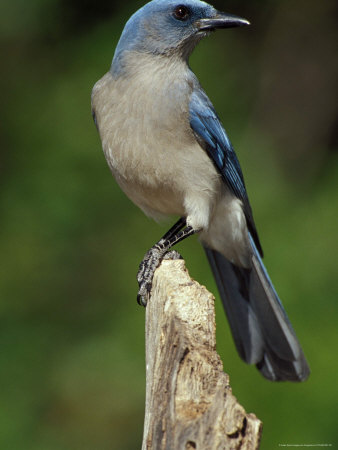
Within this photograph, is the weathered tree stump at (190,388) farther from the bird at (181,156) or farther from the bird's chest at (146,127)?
the bird's chest at (146,127)

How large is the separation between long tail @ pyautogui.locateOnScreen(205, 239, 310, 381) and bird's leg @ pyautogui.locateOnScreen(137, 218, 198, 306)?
1.92 feet

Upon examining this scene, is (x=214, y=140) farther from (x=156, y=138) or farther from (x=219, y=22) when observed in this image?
(x=219, y=22)

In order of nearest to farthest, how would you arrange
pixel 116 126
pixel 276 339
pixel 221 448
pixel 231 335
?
pixel 221 448
pixel 116 126
pixel 276 339
pixel 231 335

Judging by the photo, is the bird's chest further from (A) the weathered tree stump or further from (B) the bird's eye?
(A) the weathered tree stump

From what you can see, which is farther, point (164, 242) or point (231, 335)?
point (231, 335)

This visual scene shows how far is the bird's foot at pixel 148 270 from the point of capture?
11.4 ft

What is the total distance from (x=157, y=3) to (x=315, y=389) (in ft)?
7.17

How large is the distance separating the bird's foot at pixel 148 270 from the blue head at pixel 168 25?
0.93 meters

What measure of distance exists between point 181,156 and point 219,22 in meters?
0.69

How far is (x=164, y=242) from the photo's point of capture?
372cm

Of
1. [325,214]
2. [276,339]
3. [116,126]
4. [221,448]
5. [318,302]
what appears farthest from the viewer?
[325,214]

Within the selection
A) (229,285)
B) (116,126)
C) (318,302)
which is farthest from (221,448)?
(318,302)

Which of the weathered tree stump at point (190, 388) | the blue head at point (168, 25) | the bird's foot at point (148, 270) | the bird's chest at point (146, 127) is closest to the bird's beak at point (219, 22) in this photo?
the blue head at point (168, 25)

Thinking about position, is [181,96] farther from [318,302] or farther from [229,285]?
[318,302]
